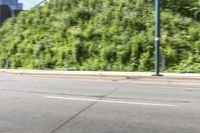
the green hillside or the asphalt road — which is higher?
the green hillside

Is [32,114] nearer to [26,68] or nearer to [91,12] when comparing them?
[26,68]

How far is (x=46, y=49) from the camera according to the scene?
3098 centimetres

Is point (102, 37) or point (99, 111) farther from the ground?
point (102, 37)

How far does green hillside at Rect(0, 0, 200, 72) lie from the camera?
26609 mm

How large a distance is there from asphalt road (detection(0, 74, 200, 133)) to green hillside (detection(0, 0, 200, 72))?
10350mm

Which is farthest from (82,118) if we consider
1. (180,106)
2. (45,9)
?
(45,9)

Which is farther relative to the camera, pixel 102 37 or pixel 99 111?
pixel 102 37

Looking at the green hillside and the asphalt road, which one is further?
the green hillside

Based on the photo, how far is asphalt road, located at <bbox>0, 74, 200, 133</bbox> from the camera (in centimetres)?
914

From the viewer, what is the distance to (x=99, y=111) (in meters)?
11.1

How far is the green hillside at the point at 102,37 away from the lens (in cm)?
2661

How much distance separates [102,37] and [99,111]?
18.6 meters

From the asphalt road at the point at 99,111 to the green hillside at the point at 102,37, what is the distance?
10.3m

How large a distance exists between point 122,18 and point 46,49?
519cm
